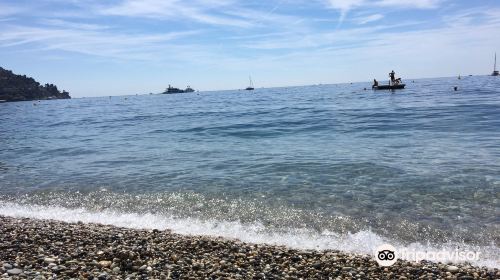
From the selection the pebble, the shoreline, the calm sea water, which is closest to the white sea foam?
the calm sea water

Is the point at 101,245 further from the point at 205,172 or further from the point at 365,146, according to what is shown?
the point at 365,146

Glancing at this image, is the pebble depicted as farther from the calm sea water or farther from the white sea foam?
the calm sea water

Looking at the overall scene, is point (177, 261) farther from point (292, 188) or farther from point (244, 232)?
point (292, 188)

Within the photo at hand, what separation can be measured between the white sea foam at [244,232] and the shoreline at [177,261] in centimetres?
63

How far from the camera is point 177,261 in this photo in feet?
23.2

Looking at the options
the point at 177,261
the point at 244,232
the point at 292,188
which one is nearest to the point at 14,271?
the point at 177,261

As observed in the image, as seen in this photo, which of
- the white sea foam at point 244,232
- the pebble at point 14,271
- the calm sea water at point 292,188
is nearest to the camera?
the pebble at point 14,271

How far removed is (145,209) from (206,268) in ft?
17.8

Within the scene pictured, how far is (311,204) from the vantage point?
1141 centimetres

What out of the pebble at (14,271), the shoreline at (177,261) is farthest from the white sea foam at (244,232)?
the pebble at (14,271)

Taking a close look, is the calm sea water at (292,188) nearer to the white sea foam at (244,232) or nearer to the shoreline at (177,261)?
the white sea foam at (244,232)

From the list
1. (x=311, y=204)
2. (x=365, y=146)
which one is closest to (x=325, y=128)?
(x=365, y=146)

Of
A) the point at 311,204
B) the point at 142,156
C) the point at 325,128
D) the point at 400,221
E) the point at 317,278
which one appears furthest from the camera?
the point at 325,128

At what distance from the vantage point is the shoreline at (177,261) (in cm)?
649
